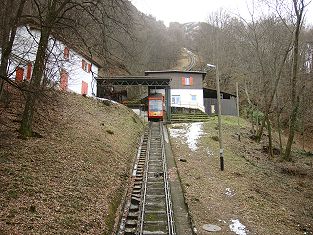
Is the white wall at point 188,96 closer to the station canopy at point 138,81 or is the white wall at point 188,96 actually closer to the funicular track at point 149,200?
the station canopy at point 138,81

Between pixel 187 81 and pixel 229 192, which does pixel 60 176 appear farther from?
pixel 187 81

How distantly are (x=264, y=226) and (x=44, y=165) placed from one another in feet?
31.1

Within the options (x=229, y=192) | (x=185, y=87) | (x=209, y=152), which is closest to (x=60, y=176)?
(x=229, y=192)

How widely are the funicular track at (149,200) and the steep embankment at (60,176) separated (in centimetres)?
66

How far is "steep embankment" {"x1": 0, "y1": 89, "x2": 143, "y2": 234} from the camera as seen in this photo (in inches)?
389

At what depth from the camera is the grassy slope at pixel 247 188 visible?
1330cm

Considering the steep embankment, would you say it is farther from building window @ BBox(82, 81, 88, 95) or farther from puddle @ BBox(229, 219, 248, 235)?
building window @ BBox(82, 81, 88, 95)

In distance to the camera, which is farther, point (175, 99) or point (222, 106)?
point (222, 106)

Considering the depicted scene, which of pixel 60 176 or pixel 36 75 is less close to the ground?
pixel 36 75

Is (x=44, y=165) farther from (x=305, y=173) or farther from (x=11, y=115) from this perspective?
(x=305, y=173)

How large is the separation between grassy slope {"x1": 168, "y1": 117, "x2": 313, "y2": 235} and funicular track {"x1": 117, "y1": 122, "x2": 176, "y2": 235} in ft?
3.74

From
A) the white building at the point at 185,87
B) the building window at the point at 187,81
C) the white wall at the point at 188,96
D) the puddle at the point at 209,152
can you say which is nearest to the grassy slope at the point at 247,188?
the puddle at the point at 209,152

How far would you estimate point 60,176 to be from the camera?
13.0 m

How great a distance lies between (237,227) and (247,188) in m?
5.33
